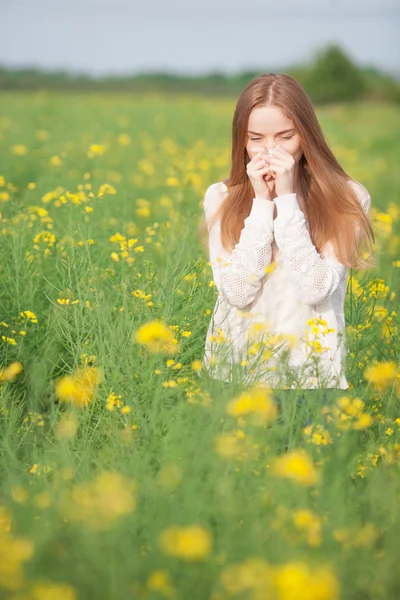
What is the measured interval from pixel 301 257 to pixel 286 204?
7.8 inches

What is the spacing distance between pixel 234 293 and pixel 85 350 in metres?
0.61

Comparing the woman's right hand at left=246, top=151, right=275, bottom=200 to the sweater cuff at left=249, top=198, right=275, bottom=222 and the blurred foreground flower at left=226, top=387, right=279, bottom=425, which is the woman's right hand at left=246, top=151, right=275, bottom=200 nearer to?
the sweater cuff at left=249, top=198, right=275, bottom=222

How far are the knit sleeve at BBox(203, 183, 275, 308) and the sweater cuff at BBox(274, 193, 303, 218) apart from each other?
4 centimetres

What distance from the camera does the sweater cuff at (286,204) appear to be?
263 centimetres

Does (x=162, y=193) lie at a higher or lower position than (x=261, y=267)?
lower

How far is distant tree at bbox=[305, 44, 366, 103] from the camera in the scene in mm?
49969

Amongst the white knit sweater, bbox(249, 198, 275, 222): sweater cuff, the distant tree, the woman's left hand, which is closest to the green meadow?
the white knit sweater

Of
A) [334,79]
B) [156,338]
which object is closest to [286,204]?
[156,338]

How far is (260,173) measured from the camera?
8.74 ft

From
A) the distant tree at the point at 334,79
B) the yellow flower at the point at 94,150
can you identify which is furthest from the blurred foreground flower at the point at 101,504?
the distant tree at the point at 334,79

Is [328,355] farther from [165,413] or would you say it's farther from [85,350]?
[85,350]

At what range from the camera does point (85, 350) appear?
280 centimetres

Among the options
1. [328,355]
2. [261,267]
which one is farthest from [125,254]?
[328,355]

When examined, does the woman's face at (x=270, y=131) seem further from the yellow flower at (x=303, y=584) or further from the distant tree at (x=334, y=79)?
the distant tree at (x=334, y=79)
